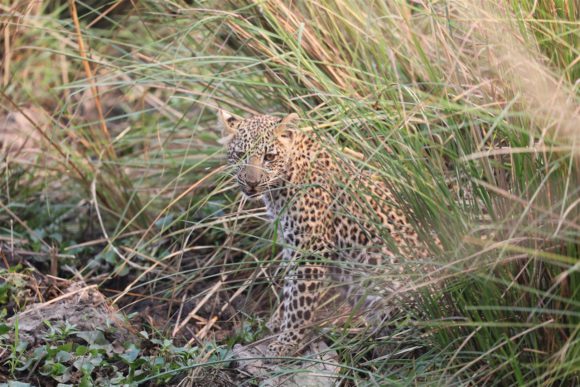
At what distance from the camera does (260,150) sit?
5414mm

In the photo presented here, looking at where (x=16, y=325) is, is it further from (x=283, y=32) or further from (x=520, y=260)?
(x=520, y=260)

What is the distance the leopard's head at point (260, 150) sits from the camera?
534cm

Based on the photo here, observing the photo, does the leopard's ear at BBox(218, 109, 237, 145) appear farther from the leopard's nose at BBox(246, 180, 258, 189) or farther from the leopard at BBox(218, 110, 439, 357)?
the leopard's nose at BBox(246, 180, 258, 189)

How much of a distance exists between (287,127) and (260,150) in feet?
0.60

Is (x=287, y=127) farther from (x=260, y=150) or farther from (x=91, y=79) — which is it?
(x=91, y=79)

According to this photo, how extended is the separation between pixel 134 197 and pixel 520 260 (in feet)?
10.6

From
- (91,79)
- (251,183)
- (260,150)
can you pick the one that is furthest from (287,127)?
(91,79)

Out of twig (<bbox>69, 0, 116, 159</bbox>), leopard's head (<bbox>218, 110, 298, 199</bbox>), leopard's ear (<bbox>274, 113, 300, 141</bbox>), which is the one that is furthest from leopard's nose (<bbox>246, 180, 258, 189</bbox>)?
twig (<bbox>69, 0, 116, 159</bbox>)

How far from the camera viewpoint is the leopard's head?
5.34 metres

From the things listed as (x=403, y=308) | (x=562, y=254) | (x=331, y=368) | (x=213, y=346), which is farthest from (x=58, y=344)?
(x=562, y=254)

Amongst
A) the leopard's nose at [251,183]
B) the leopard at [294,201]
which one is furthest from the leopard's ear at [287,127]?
the leopard's nose at [251,183]

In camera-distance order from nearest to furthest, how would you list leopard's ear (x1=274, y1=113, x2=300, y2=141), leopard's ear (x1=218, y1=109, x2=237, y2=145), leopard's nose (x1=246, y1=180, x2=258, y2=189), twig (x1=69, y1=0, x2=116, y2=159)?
leopard's ear (x1=274, y1=113, x2=300, y2=141), leopard's nose (x1=246, y1=180, x2=258, y2=189), leopard's ear (x1=218, y1=109, x2=237, y2=145), twig (x1=69, y1=0, x2=116, y2=159)

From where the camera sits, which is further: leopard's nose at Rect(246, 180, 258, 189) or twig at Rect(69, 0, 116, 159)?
twig at Rect(69, 0, 116, 159)

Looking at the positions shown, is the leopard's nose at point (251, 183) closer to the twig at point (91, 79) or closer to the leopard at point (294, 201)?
the leopard at point (294, 201)
